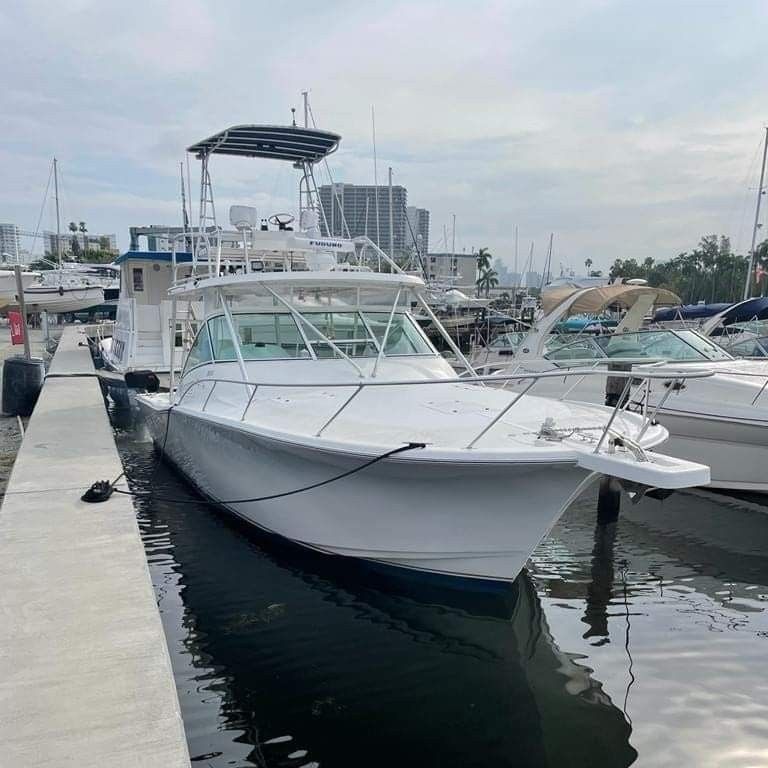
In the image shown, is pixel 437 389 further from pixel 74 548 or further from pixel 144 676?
pixel 144 676

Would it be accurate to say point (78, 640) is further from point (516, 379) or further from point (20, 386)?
point (20, 386)

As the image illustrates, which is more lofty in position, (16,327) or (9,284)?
(9,284)

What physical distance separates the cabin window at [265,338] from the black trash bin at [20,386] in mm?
8394

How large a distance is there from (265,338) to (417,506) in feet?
10.7

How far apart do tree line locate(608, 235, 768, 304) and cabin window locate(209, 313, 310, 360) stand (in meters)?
51.0

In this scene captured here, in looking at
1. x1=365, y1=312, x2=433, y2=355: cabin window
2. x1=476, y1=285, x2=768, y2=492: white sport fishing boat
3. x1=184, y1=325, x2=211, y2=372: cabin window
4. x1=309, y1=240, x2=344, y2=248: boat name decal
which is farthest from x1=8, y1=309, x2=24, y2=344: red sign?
x1=476, y1=285, x2=768, y2=492: white sport fishing boat

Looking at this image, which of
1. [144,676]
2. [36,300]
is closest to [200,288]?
[144,676]

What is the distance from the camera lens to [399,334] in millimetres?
7852

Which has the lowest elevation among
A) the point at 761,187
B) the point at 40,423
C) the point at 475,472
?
the point at 40,423

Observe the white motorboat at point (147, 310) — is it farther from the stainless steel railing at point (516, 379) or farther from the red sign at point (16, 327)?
the stainless steel railing at point (516, 379)

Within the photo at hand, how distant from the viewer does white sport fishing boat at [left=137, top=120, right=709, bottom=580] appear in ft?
15.6

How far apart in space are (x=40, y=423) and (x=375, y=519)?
6.69 meters

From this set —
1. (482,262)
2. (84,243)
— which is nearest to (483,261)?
(482,262)

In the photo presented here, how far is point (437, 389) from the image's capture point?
270 inches
